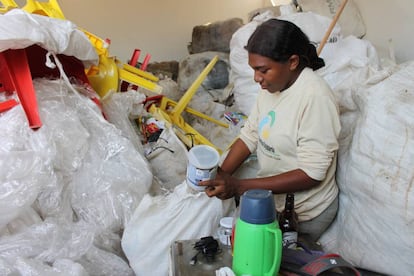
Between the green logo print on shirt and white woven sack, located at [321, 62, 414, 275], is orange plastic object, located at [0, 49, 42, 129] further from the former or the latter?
white woven sack, located at [321, 62, 414, 275]

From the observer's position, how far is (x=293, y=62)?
1.14 m

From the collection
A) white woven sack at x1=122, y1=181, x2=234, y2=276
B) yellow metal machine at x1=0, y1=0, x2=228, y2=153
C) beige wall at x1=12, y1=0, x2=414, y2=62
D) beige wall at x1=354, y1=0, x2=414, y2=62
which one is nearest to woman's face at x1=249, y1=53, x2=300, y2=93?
white woven sack at x1=122, y1=181, x2=234, y2=276

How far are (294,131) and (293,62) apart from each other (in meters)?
0.21

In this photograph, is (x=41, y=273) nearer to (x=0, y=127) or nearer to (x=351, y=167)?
(x=0, y=127)

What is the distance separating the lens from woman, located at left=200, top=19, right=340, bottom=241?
1.08m

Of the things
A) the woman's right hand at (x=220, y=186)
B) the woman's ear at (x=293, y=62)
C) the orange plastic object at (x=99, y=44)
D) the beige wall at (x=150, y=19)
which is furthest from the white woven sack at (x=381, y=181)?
the beige wall at (x=150, y=19)

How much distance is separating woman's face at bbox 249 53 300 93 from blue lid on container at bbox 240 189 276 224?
1.53 feet

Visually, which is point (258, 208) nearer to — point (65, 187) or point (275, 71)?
point (275, 71)

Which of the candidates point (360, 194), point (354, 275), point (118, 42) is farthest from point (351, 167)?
point (118, 42)

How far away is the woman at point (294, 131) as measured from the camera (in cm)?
108

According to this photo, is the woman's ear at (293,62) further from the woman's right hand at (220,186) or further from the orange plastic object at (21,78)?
the orange plastic object at (21,78)

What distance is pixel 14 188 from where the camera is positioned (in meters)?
1.20

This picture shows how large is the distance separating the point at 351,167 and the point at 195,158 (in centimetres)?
48

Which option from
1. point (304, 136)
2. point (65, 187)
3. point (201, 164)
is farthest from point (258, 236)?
point (65, 187)
